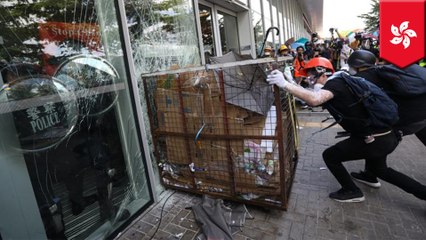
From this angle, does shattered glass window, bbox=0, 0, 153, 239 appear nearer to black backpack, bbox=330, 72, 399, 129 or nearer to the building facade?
the building facade

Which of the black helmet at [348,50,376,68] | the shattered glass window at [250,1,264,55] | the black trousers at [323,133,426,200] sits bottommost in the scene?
the black trousers at [323,133,426,200]

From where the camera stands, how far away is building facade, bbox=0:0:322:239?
1725 millimetres

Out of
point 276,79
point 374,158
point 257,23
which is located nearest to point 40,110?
point 276,79

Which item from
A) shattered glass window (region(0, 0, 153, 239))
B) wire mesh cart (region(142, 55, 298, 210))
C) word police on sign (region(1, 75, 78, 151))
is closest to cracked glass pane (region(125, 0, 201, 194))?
wire mesh cart (region(142, 55, 298, 210))

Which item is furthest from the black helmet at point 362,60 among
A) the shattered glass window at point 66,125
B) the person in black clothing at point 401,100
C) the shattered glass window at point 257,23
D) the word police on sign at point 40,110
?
the shattered glass window at point 257,23

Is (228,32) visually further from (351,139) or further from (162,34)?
(351,139)

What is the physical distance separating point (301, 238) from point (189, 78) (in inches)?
74.3

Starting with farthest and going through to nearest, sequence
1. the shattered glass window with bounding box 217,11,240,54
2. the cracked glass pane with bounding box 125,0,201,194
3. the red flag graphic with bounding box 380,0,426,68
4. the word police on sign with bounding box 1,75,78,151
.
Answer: the shattered glass window with bounding box 217,11,240,54 < the red flag graphic with bounding box 380,0,426,68 < the cracked glass pane with bounding box 125,0,201,194 < the word police on sign with bounding box 1,75,78,151

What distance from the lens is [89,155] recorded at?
2260 mm

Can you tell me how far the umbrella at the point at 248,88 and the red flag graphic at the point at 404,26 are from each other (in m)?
2.34

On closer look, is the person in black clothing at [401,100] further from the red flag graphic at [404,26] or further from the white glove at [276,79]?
the white glove at [276,79]

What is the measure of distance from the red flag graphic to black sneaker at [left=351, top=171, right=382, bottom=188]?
5.42 feet

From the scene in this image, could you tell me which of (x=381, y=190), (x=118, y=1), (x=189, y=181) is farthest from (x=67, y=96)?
(x=381, y=190)

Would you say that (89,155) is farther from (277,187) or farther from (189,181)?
(277,187)
